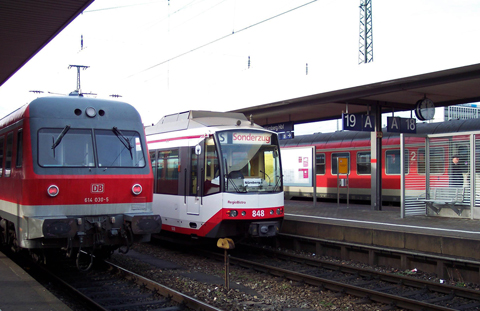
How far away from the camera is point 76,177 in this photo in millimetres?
8188

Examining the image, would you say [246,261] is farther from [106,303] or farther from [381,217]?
[381,217]

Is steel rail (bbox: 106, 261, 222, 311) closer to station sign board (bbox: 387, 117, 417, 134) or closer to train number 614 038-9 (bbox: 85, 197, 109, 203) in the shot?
train number 614 038-9 (bbox: 85, 197, 109, 203)

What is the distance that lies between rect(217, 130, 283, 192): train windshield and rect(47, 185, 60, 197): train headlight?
3.70 m

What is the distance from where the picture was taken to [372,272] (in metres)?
9.32

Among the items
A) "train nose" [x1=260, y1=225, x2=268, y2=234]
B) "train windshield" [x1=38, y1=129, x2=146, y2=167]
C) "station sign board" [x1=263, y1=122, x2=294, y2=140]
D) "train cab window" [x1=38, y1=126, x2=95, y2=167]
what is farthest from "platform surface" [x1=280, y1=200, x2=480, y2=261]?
"train cab window" [x1=38, y1=126, x2=95, y2=167]

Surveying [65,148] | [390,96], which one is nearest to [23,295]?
[65,148]

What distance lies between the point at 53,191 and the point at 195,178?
3.80 metres

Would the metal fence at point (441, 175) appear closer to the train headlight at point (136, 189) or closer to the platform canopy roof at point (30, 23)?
the train headlight at point (136, 189)

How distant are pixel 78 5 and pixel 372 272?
7.41 m

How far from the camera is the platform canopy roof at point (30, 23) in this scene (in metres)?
8.20

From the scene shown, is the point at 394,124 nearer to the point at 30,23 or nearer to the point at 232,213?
the point at 232,213

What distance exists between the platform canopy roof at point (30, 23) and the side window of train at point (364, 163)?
561 inches

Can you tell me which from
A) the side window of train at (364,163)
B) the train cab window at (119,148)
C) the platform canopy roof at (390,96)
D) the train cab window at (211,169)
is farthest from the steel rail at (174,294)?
the side window of train at (364,163)

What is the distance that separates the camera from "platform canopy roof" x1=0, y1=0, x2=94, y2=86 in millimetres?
8195
